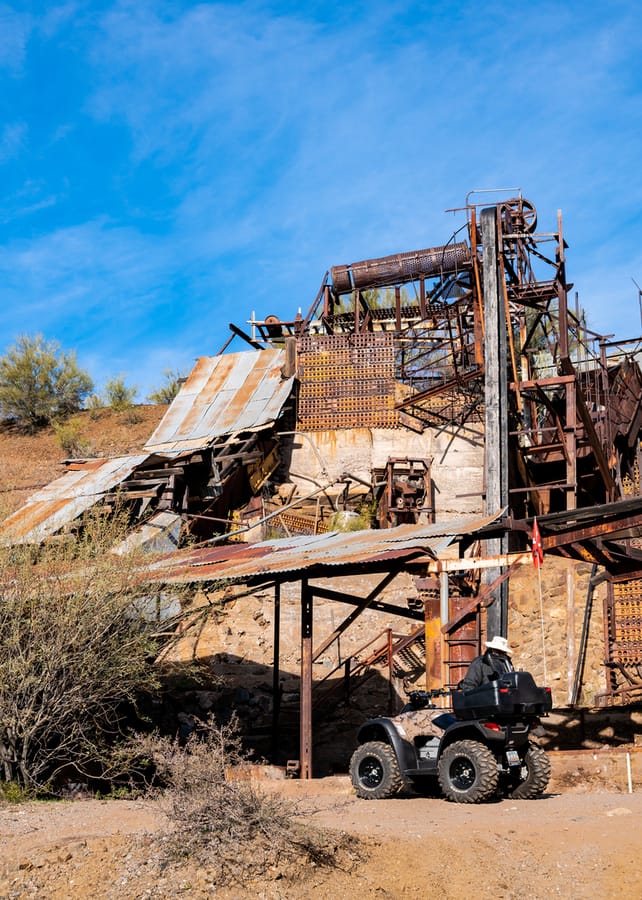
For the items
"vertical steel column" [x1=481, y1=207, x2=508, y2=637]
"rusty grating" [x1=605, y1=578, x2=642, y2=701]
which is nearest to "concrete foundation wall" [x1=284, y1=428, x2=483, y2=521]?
"vertical steel column" [x1=481, y1=207, x2=508, y2=637]

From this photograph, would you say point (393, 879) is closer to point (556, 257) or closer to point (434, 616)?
point (434, 616)

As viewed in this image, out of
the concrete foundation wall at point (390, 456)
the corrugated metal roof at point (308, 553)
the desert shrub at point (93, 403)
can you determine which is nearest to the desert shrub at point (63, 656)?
the corrugated metal roof at point (308, 553)

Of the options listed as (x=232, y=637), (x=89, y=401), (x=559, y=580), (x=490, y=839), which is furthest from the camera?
(x=89, y=401)

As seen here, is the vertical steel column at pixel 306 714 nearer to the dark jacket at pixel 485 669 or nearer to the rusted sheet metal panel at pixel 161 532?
the dark jacket at pixel 485 669

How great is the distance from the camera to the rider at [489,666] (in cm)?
1039

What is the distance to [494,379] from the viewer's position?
70.9 ft

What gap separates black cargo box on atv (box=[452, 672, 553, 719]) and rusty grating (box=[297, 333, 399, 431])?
1874cm

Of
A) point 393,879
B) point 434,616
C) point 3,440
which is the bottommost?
point 393,879

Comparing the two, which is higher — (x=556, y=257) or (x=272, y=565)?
(x=556, y=257)

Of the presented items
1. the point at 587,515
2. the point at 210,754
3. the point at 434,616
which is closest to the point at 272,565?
the point at 434,616

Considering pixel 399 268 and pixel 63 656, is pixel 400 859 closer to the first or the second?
pixel 63 656

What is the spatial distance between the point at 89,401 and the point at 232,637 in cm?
2583

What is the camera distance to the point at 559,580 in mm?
20984

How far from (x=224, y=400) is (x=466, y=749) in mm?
21333
